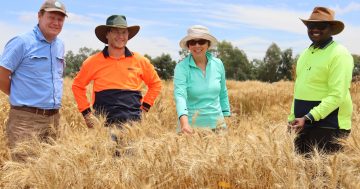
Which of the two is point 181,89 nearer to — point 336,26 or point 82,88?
point 82,88

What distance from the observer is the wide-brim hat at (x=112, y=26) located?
13.5 feet

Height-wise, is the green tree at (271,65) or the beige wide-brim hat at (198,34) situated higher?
the beige wide-brim hat at (198,34)

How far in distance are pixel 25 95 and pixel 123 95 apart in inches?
34.9

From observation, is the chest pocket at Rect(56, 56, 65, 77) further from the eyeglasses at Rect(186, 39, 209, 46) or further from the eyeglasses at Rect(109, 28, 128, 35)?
the eyeglasses at Rect(186, 39, 209, 46)

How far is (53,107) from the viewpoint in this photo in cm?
407

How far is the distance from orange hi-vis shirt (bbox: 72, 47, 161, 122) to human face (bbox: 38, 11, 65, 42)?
0.40 m

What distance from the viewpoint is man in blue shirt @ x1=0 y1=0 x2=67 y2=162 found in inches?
154

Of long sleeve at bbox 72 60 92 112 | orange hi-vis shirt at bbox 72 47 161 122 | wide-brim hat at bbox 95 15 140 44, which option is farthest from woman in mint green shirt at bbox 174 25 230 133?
long sleeve at bbox 72 60 92 112

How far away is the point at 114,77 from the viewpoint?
13.4 feet

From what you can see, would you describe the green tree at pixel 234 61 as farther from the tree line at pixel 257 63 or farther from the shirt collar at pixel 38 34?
the shirt collar at pixel 38 34

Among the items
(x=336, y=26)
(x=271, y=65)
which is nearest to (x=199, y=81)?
(x=336, y=26)

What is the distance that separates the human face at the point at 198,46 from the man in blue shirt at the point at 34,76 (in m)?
1.26

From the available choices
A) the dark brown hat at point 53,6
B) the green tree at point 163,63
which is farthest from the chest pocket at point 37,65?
the green tree at point 163,63

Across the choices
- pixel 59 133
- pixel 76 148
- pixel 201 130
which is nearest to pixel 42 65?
pixel 59 133
